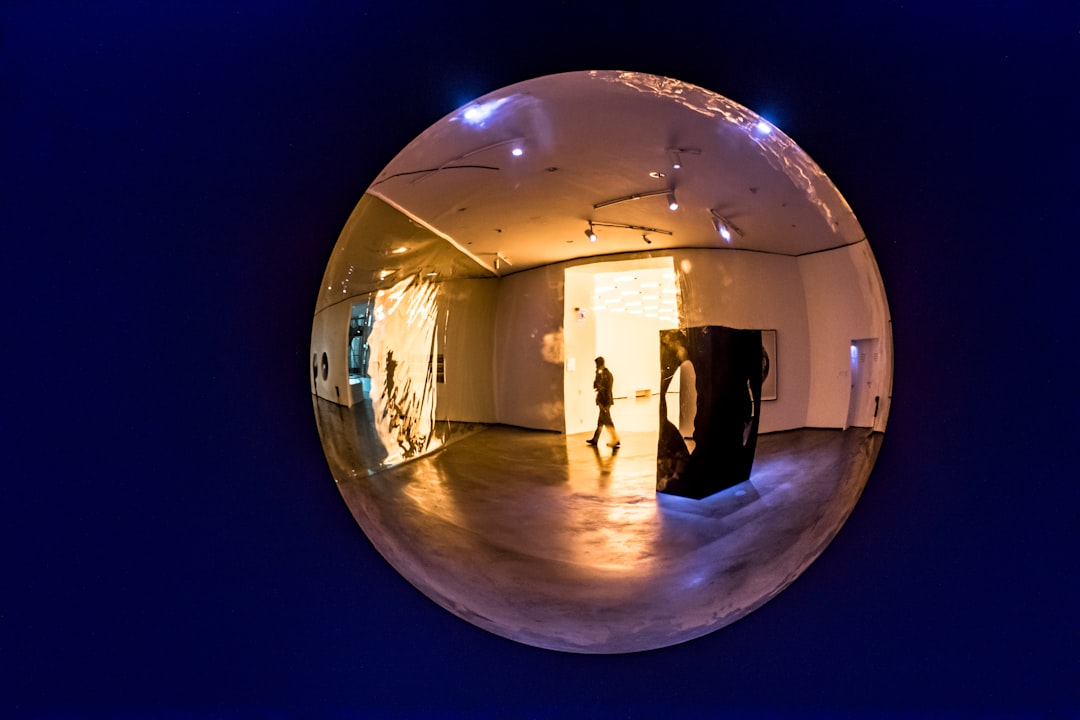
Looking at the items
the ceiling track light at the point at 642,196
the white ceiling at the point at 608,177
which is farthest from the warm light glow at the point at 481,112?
the ceiling track light at the point at 642,196

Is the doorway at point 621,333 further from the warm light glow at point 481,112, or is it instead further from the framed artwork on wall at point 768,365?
the warm light glow at point 481,112

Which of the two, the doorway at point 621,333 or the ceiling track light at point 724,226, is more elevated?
the ceiling track light at point 724,226

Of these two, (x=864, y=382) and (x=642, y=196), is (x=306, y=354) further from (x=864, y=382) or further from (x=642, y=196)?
(x=864, y=382)

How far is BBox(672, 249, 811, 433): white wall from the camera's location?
0.80 m

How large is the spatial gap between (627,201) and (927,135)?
920 mm

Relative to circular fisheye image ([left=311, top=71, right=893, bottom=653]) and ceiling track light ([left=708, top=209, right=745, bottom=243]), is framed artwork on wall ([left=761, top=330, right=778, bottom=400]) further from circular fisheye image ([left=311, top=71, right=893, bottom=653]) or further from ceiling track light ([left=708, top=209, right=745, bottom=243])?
ceiling track light ([left=708, top=209, right=745, bottom=243])

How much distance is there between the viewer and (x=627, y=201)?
0.81 m

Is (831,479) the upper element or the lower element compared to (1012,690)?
upper

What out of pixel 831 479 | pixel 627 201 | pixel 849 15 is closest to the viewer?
pixel 627 201

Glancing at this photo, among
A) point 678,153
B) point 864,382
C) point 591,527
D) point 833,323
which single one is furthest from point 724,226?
point 591,527

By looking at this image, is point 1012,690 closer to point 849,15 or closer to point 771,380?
point 771,380

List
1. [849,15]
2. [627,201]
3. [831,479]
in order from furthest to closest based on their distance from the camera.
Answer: [849,15]
[831,479]
[627,201]

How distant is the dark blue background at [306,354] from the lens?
1.27 m

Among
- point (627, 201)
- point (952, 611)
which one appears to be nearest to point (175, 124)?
point (627, 201)
